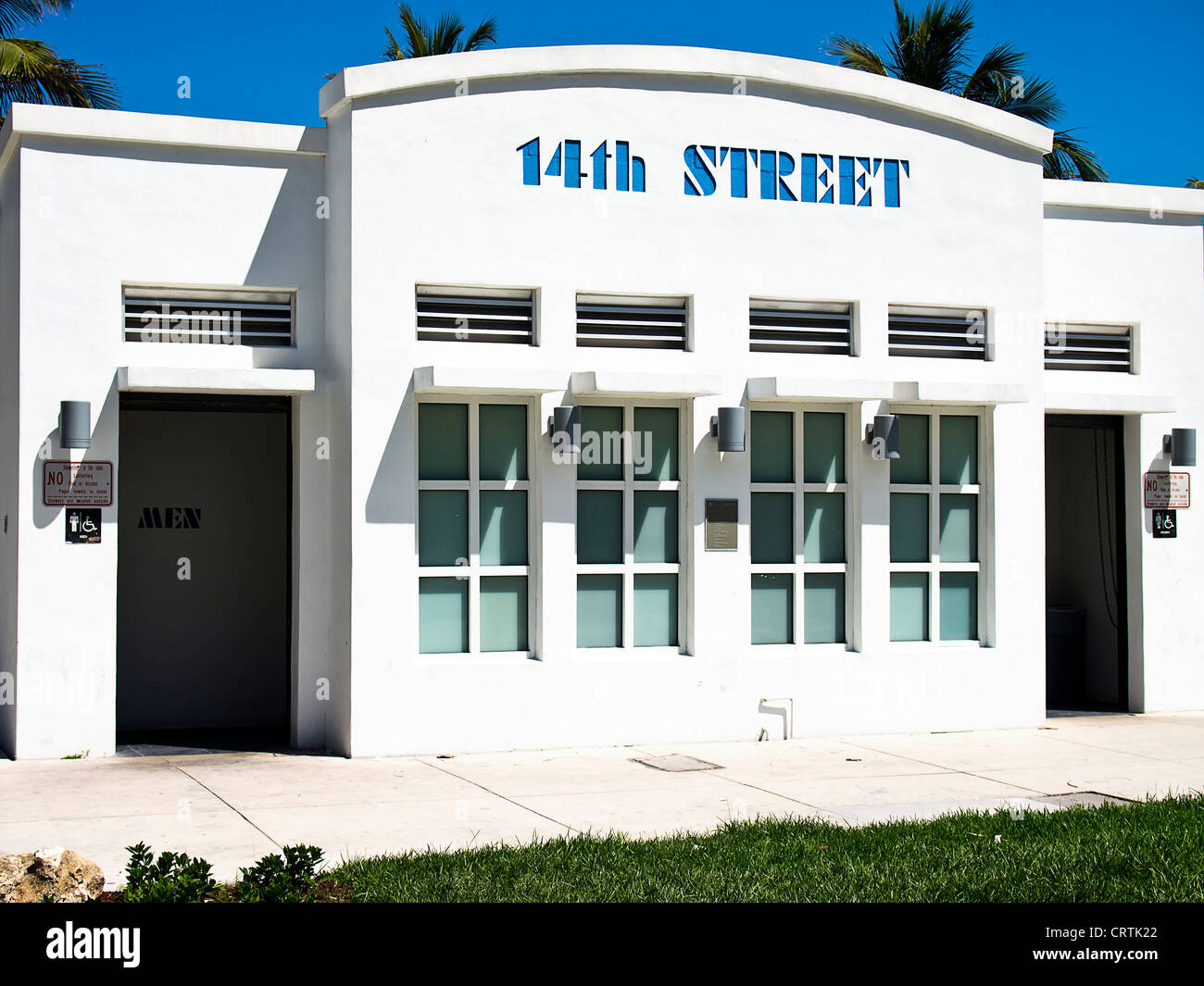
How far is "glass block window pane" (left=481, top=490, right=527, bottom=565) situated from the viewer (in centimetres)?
A: 1032

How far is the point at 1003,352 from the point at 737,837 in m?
6.01

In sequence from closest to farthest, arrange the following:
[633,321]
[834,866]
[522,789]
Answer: [834,866]
[522,789]
[633,321]

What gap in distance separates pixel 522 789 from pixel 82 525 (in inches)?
149

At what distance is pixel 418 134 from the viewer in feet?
33.2

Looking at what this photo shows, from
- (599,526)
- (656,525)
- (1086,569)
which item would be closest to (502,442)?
(599,526)

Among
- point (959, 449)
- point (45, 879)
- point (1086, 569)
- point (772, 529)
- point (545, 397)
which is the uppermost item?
point (545, 397)

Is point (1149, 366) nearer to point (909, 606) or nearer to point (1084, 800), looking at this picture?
point (909, 606)

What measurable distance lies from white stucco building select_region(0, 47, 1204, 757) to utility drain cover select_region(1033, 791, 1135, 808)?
2522mm

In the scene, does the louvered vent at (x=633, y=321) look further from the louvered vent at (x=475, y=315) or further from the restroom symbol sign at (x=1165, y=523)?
the restroom symbol sign at (x=1165, y=523)

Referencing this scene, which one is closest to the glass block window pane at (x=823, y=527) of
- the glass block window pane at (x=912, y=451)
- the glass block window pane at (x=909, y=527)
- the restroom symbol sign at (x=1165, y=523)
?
the glass block window pane at (x=909, y=527)

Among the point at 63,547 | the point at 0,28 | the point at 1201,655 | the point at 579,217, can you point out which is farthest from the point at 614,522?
the point at 0,28

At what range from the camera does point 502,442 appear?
10.4 m
